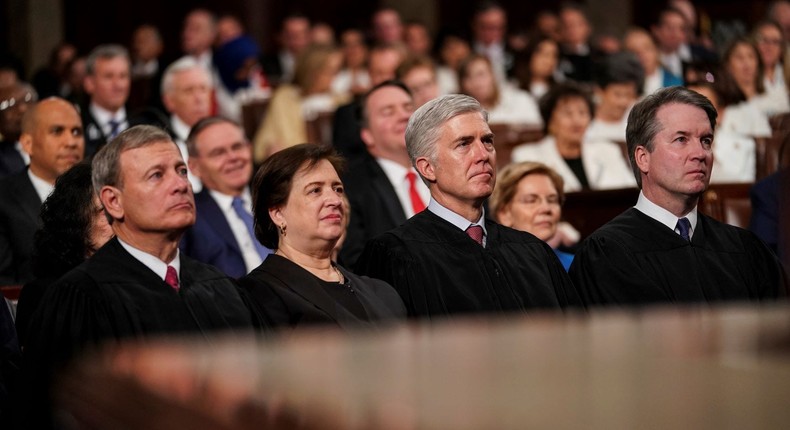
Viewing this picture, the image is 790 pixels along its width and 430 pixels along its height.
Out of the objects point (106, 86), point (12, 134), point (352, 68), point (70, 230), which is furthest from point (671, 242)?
point (352, 68)

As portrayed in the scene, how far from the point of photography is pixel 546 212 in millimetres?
5184

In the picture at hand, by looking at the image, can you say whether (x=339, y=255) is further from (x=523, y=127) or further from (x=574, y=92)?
(x=523, y=127)

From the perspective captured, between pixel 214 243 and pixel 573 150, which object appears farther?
pixel 573 150

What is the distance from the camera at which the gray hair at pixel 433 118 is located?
13.3 ft

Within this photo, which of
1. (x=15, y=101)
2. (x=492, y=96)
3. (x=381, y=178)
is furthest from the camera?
(x=492, y=96)

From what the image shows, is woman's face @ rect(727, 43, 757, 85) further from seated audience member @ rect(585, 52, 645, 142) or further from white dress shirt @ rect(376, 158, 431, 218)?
white dress shirt @ rect(376, 158, 431, 218)

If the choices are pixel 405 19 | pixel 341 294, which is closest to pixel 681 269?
pixel 341 294

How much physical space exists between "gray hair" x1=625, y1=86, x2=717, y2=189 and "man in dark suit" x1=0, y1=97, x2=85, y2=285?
2.53 meters

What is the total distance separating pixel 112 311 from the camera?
11.0 feet

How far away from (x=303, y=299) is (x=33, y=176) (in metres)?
2.25

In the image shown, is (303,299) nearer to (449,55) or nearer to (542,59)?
(542,59)

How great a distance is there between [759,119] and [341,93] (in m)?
3.47

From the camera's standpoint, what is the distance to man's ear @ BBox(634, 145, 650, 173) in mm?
4059

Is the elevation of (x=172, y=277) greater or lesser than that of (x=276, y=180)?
lesser
